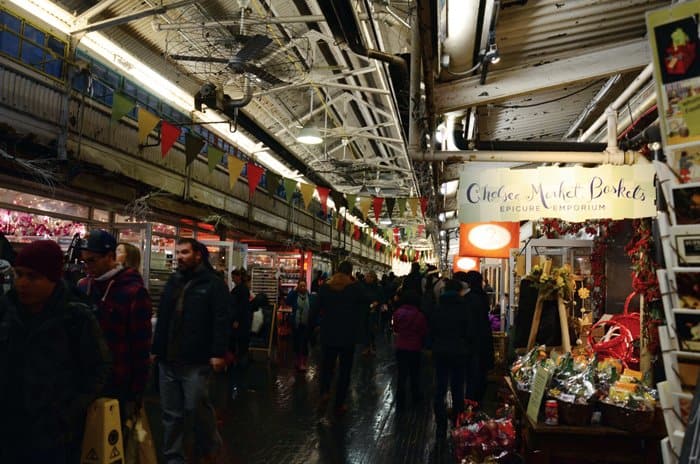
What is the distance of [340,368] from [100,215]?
595 centimetres

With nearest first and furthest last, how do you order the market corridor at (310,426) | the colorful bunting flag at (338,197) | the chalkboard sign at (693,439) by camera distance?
the chalkboard sign at (693,439) → the market corridor at (310,426) → the colorful bunting flag at (338,197)

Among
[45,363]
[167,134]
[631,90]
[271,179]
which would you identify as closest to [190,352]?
[45,363]

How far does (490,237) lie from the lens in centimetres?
924

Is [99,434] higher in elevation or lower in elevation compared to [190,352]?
lower

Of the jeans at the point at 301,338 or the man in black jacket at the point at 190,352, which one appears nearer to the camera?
the man in black jacket at the point at 190,352

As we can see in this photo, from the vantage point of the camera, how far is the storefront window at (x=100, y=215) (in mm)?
10227

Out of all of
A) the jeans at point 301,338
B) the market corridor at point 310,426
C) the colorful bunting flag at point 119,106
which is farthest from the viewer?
the jeans at point 301,338

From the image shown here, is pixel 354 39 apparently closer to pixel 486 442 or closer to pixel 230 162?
pixel 486 442

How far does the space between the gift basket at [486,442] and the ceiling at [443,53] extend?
286cm

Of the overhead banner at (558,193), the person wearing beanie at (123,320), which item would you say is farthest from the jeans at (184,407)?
the overhead banner at (558,193)

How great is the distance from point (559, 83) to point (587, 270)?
12.3 ft

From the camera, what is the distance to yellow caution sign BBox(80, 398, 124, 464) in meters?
2.99

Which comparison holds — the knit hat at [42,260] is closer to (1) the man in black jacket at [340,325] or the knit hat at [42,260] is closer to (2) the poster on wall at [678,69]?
(2) the poster on wall at [678,69]

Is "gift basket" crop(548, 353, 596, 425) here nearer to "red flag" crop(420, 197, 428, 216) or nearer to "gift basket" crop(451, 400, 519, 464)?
"gift basket" crop(451, 400, 519, 464)
